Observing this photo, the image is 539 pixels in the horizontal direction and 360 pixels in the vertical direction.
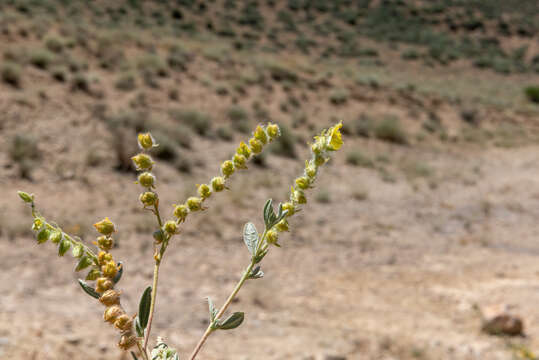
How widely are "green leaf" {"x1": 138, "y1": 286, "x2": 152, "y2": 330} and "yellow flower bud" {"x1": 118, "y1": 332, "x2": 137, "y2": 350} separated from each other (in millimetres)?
80

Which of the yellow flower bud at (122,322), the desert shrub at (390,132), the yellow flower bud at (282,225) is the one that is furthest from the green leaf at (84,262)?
the desert shrub at (390,132)

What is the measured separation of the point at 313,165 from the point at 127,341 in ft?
1.33

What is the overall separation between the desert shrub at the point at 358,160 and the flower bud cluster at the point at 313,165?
39.4 feet

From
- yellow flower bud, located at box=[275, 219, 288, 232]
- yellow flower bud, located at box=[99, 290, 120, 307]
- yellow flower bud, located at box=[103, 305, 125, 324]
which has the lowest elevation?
yellow flower bud, located at box=[103, 305, 125, 324]

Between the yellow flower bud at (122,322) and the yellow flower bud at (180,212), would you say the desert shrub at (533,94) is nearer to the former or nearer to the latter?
the yellow flower bud at (180,212)

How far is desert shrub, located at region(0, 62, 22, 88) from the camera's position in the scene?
10.3 m

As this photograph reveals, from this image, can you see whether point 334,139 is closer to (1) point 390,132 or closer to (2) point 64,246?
(2) point 64,246

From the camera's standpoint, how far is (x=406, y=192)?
11219mm

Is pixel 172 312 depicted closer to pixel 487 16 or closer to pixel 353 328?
pixel 353 328

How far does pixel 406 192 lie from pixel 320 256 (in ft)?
15.5

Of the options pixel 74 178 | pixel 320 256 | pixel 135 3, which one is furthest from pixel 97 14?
pixel 320 256

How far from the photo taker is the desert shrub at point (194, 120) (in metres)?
11.8

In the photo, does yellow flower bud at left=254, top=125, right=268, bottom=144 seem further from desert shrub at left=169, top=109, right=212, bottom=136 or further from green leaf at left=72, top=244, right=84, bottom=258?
desert shrub at left=169, top=109, right=212, bottom=136

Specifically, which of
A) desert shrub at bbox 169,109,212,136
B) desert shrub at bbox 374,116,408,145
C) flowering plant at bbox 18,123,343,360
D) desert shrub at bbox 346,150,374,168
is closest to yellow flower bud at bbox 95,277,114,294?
flowering plant at bbox 18,123,343,360
